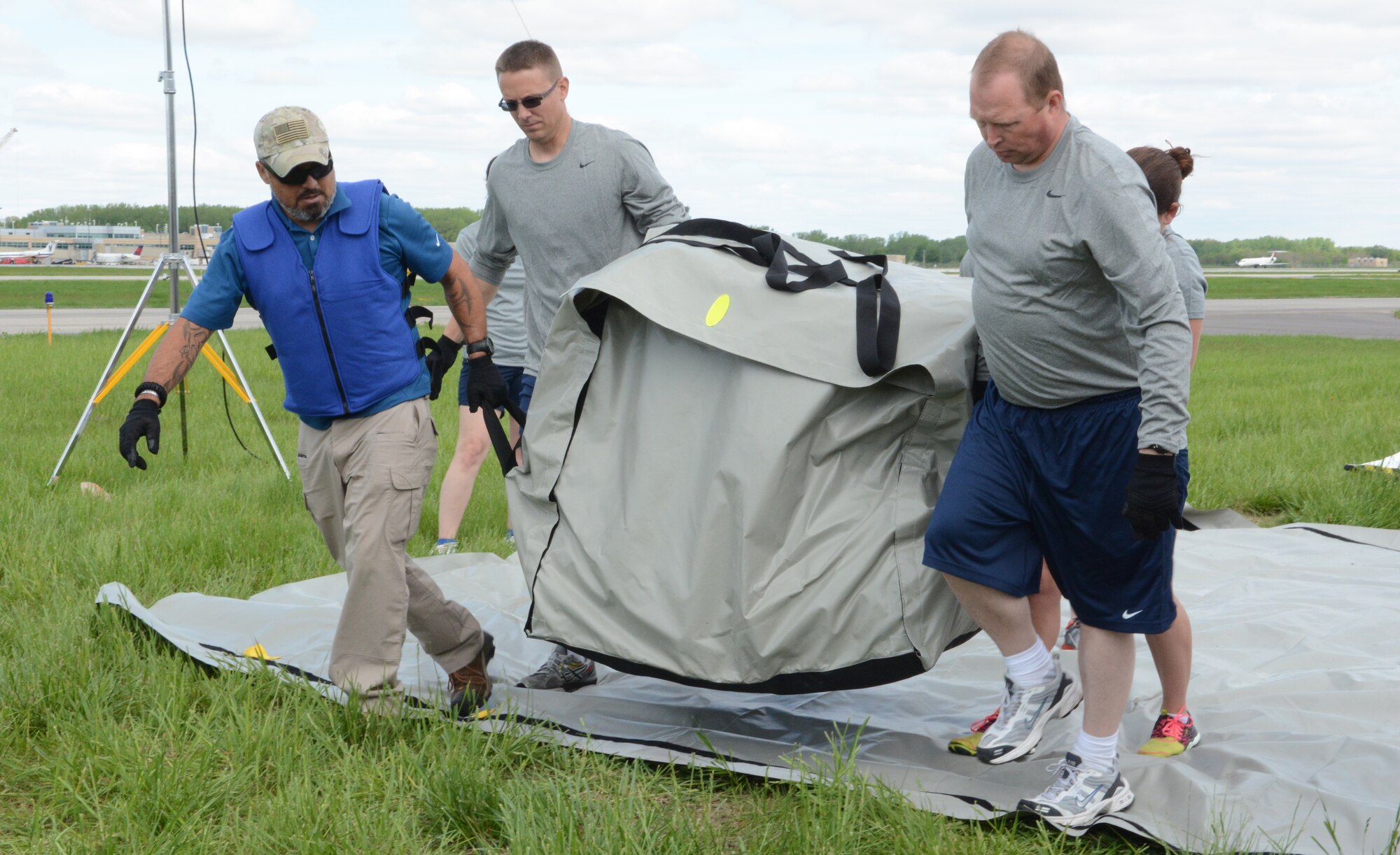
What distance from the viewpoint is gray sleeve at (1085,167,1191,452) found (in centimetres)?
262

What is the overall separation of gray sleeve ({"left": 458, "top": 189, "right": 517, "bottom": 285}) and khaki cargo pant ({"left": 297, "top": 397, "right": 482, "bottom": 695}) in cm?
100

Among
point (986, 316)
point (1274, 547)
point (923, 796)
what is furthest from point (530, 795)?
point (1274, 547)

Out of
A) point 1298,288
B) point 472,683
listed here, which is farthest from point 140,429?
point 1298,288

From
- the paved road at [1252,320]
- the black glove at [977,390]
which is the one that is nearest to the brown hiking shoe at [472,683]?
the black glove at [977,390]

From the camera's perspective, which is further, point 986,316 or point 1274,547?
point 1274,547

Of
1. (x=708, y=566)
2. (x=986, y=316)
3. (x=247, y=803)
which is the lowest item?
(x=247, y=803)

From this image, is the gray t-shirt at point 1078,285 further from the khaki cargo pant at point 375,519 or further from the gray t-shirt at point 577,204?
the khaki cargo pant at point 375,519

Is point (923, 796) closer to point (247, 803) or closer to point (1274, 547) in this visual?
point (247, 803)

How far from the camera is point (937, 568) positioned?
300 centimetres

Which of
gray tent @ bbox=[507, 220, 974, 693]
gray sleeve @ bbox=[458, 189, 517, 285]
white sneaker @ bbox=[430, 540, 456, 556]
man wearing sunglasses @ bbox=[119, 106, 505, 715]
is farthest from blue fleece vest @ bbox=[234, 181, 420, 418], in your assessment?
white sneaker @ bbox=[430, 540, 456, 556]

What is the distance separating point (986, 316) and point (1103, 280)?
11.6 inches

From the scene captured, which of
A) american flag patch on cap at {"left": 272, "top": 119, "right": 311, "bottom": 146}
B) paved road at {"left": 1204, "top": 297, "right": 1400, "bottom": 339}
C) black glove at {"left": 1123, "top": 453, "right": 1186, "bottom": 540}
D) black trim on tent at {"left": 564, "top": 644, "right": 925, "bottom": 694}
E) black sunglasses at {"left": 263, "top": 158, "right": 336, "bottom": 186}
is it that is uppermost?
american flag patch on cap at {"left": 272, "top": 119, "right": 311, "bottom": 146}

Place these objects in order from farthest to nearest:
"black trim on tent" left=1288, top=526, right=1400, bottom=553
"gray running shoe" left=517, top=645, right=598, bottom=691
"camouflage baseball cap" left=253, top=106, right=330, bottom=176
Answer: "black trim on tent" left=1288, top=526, right=1400, bottom=553 → "gray running shoe" left=517, top=645, right=598, bottom=691 → "camouflage baseball cap" left=253, top=106, right=330, bottom=176

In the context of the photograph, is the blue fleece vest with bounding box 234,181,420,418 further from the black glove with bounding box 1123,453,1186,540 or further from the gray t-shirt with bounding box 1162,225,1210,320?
the gray t-shirt with bounding box 1162,225,1210,320
